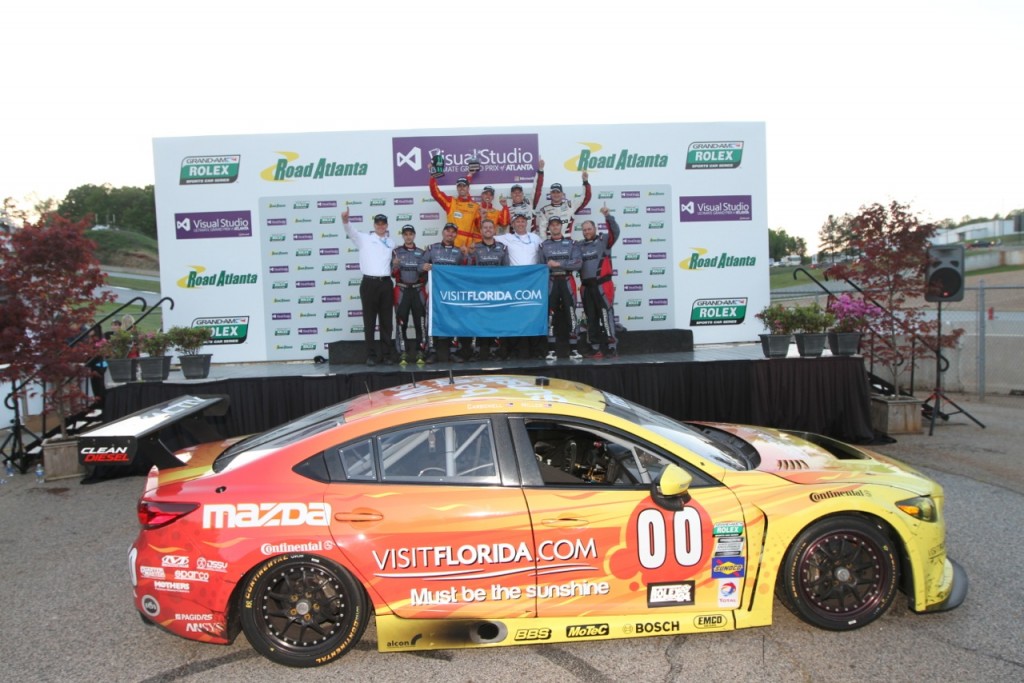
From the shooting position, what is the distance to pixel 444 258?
10758 millimetres

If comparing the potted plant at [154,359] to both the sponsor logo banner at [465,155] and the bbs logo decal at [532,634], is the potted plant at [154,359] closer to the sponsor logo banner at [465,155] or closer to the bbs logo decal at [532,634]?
the sponsor logo banner at [465,155]

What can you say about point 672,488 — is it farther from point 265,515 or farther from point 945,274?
point 945,274

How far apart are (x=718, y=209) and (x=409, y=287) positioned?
19.3 feet

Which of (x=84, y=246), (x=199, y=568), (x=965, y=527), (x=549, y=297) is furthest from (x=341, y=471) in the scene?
(x=549, y=297)

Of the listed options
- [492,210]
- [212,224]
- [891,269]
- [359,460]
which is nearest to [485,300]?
[492,210]

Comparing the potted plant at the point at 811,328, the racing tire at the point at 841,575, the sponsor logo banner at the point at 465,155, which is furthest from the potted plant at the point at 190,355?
the racing tire at the point at 841,575

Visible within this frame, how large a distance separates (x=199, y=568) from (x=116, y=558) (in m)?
2.49

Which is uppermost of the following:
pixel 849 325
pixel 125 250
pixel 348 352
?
pixel 125 250

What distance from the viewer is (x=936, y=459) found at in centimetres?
769

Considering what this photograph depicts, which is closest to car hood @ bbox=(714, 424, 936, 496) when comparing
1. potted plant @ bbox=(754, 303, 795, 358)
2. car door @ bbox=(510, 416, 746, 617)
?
car door @ bbox=(510, 416, 746, 617)

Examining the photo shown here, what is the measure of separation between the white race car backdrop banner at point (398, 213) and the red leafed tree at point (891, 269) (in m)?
3.80

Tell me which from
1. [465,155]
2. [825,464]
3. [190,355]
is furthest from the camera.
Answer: [465,155]

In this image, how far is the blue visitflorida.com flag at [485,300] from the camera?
33.9 ft

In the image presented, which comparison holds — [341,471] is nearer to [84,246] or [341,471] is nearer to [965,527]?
[965,527]
